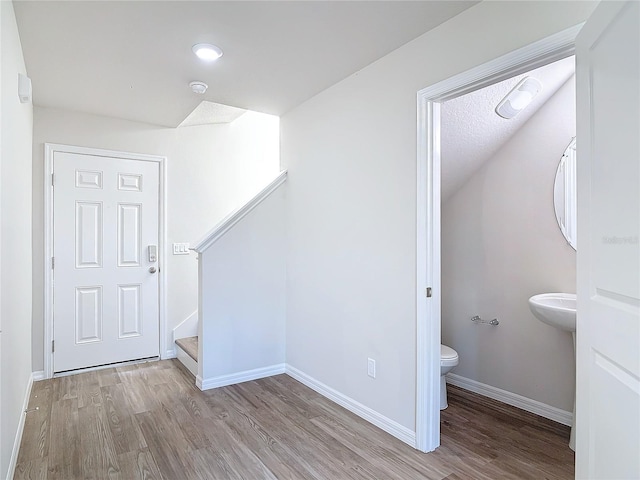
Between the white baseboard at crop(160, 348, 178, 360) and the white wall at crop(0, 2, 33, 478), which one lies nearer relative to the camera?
the white wall at crop(0, 2, 33, 478)

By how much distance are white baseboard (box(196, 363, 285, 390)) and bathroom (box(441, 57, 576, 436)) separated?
148cm

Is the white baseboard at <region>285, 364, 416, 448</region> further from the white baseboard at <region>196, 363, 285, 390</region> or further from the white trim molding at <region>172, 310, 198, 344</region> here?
the white trim molding at <region>172, 310, 198, 344</region>

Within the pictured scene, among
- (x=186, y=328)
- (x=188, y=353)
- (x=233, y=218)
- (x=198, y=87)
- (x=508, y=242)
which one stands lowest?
(x=188, y=353)

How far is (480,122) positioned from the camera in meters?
2.61

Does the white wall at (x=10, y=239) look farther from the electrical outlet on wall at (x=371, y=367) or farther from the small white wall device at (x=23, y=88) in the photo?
the electrical outlet on wall at (x=371, y=367)

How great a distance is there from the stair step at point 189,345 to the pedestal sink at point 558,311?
8.50ft

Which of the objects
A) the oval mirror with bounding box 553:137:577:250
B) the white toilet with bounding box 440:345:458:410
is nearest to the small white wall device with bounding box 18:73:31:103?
the white toilet with bounding box 440:345:458:410

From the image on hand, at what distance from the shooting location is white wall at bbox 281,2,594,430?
1921 millimetres

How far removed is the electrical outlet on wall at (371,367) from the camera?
8.23ft

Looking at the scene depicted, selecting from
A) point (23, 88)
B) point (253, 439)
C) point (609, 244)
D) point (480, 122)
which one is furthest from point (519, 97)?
point (23, 88)

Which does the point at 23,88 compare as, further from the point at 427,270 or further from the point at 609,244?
the point at 609,244

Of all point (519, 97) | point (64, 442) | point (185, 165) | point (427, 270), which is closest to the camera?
point (427, 270)

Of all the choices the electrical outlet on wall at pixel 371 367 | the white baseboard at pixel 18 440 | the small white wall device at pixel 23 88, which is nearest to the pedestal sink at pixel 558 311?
the electrical outlet on wall at pixel 371 367

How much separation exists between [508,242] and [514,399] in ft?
3.63
